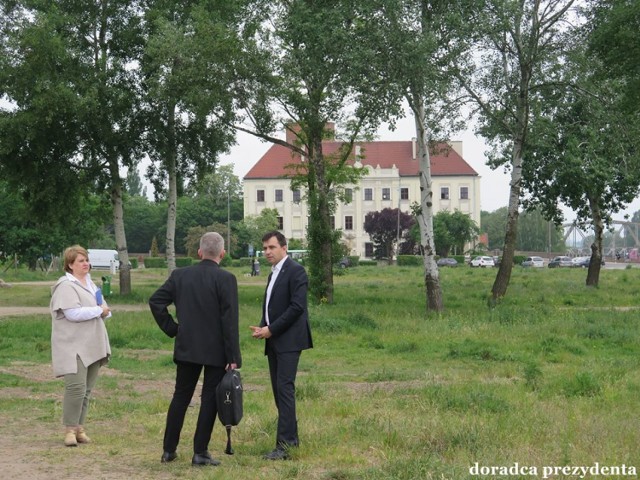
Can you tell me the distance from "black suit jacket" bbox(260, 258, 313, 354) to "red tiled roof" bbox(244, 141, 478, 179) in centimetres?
10572

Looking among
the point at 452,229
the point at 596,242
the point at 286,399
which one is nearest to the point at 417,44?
the point at 286,399

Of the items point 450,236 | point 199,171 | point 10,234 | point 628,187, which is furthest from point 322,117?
point 450,236

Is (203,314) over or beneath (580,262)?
over

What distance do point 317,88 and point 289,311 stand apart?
69.9 ft

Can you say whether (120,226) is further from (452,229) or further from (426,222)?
(452,229)

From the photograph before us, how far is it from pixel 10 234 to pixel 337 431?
53.1 m

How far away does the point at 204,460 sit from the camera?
7.23m

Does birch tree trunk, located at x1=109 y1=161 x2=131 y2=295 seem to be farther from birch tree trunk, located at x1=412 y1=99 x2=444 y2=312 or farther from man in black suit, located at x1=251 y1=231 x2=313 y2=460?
man in black suit, located at x1=251 y1=231 x2=313 y2=460

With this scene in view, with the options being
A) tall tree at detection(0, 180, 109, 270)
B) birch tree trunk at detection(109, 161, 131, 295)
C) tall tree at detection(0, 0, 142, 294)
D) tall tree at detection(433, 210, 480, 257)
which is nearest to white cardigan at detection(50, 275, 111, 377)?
tall tree at detection(0, 0, 142, 294)

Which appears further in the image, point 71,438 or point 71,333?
point 71,333

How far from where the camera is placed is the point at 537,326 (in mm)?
20734

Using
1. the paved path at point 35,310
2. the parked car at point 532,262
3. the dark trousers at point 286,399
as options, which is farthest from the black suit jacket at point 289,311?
the parked car at point 532,262

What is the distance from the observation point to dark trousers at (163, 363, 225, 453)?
7.35 meters

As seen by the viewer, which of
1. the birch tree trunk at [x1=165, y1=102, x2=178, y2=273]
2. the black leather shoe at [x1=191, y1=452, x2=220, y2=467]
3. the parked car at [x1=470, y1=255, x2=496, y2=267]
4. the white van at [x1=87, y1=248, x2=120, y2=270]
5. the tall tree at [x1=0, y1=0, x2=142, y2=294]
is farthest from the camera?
the white van at [x1=87, y1=248, x2=120, y2=270]
